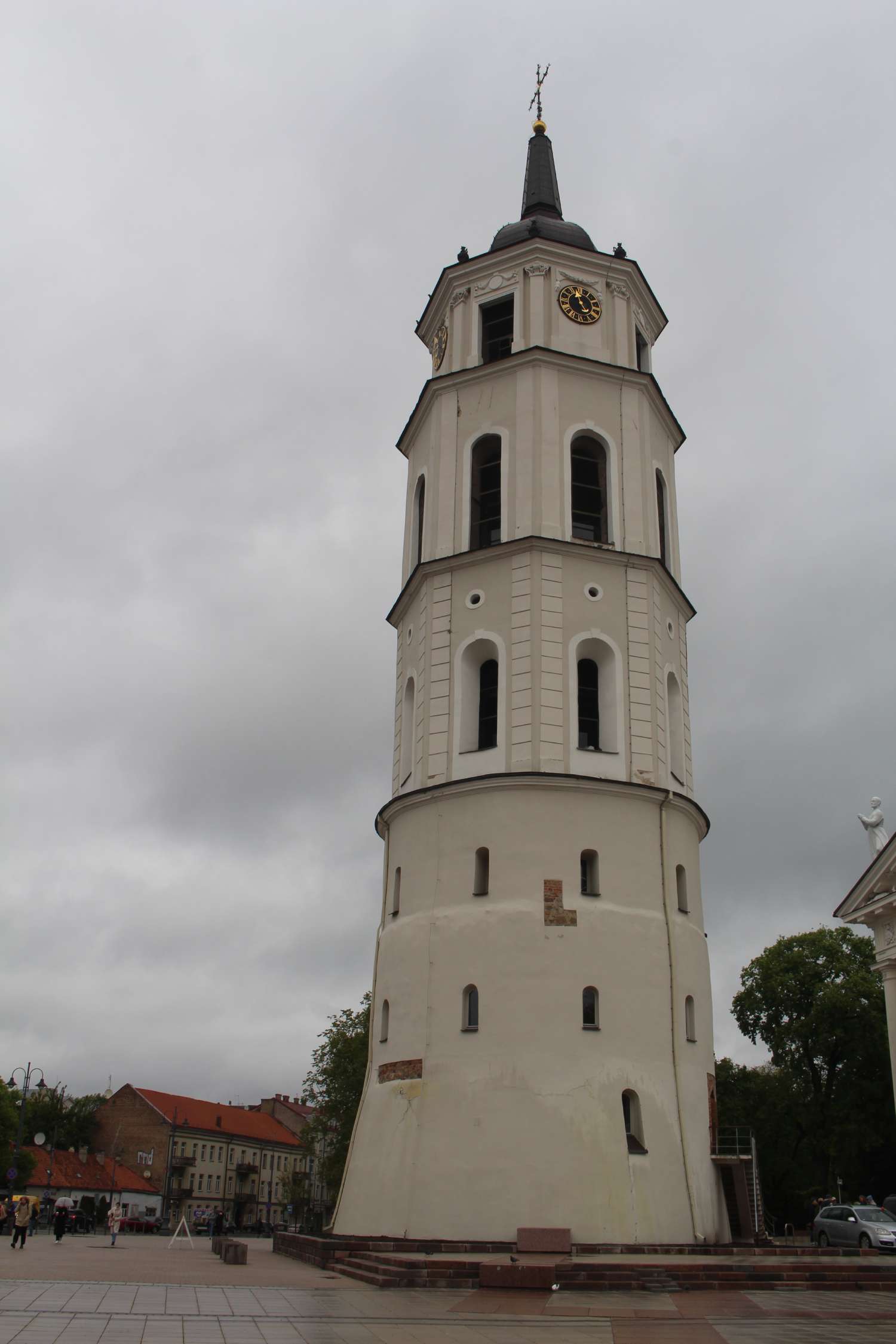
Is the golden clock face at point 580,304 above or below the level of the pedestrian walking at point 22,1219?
above

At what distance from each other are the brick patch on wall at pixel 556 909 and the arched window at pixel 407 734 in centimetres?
479

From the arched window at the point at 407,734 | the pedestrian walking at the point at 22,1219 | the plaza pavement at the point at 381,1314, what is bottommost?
the plaza pavement at the point at 381,1314

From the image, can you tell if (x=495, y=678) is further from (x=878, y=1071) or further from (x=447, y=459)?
(x=878, y=1071)

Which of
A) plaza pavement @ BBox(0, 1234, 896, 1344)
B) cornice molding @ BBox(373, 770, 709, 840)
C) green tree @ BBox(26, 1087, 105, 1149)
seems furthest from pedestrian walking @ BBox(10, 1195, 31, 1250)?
green tree @ BBox(26, 1087, 105, 1149)

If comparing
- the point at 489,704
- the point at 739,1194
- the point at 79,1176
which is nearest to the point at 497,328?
the point at 489,704

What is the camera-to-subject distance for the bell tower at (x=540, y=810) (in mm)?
21516

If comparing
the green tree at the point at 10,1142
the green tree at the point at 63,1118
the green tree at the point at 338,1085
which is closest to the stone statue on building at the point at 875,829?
the green tree at the point at 338,1085

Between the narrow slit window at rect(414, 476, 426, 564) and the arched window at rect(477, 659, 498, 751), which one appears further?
the narrow slit window at rect(414, 476, 426, 564)

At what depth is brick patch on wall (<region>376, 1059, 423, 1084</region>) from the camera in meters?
22.6

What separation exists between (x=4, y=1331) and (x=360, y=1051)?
37.1 m

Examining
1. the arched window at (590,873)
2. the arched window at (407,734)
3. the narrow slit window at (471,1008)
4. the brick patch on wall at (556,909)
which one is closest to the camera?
the narrow slit window at (471,1008)

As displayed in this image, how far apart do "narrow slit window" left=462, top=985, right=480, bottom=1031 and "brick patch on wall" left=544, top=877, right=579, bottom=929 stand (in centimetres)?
186

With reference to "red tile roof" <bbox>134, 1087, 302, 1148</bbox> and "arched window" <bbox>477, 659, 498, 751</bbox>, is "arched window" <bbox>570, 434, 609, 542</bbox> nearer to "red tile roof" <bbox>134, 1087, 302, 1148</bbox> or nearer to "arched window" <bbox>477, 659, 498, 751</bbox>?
"arched window" <bbox>477, 659, 498, 751</bbox>

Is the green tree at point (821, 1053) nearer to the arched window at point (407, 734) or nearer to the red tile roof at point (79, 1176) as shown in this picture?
the arched window at point (407, 734)
